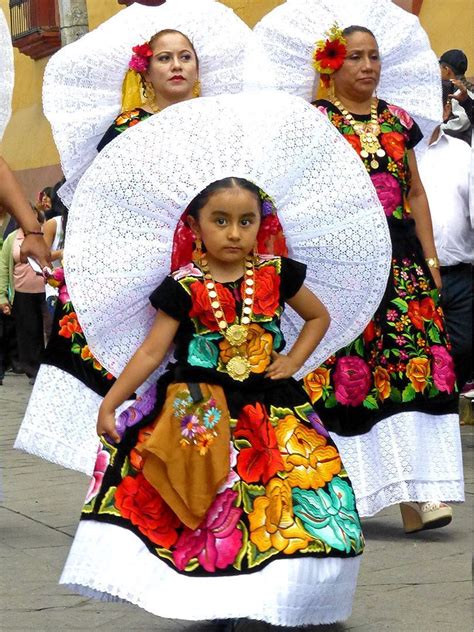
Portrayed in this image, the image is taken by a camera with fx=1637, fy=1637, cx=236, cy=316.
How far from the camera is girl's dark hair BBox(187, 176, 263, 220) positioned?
469 cm

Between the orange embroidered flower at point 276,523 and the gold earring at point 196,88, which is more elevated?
the gold earring at point 196,88

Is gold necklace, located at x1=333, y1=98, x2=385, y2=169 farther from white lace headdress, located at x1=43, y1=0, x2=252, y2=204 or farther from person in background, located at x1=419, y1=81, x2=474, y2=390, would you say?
person in background, located at x1=419, y1=81, x2=474, y2=390

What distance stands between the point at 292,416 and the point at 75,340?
2032mm

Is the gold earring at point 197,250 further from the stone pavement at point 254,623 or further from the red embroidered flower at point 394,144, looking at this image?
the red embroidered flower at point 394,144

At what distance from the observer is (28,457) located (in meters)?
9.11

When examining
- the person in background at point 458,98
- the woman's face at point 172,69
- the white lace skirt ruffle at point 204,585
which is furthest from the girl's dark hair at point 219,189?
the person in background at point 458,98

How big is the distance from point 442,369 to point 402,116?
103cm

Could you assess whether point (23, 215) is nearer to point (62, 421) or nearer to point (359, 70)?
point (62, 421)

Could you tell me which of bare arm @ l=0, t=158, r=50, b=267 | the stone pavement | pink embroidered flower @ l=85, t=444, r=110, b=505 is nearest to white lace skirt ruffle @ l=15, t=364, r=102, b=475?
the stone pavement

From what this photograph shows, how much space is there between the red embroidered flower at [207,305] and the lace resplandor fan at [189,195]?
8.7 inches

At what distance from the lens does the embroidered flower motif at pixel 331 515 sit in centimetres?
453

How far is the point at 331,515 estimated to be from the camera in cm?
459

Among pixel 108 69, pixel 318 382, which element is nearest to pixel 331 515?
pixel 318 382

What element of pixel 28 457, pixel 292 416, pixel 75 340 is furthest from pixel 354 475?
pixel 28 457
